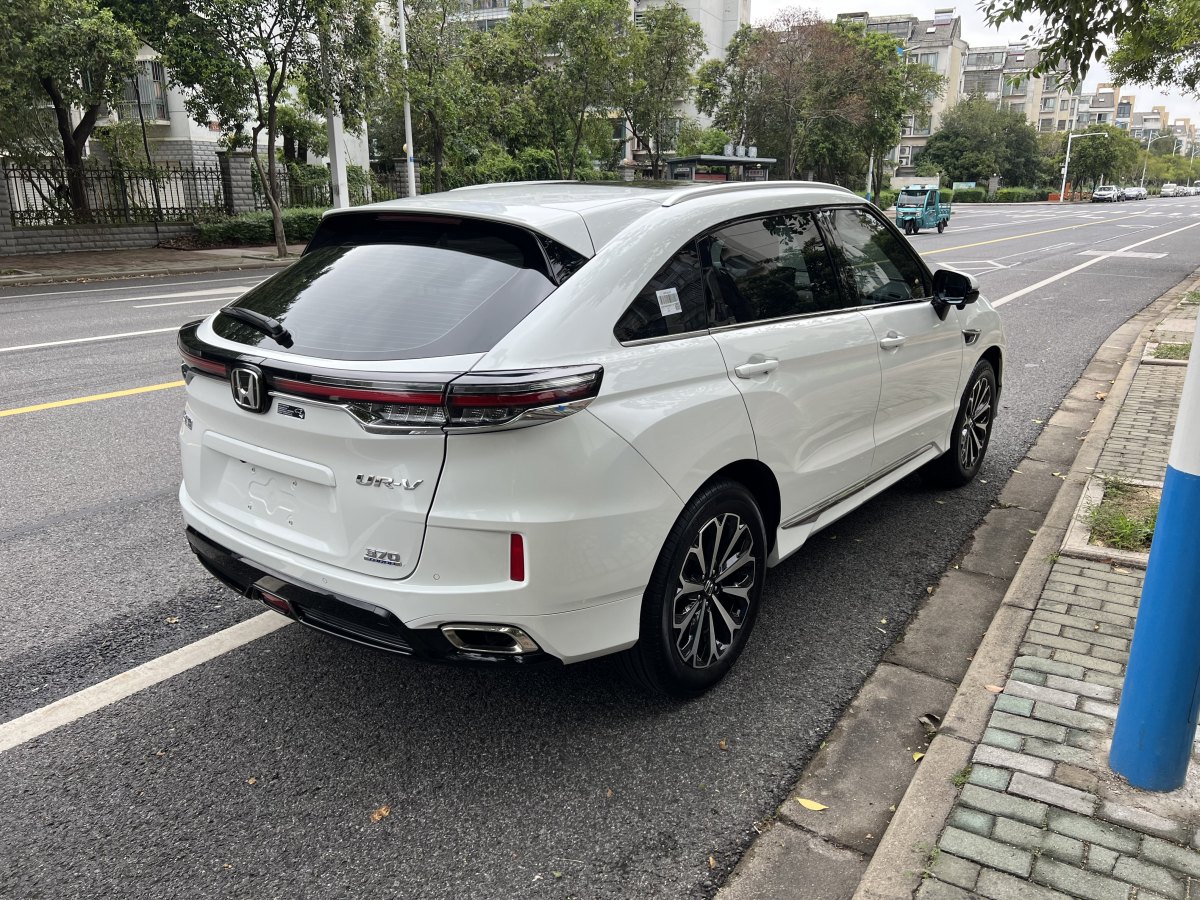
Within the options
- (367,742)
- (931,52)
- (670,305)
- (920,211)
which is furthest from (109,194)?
(931,52)

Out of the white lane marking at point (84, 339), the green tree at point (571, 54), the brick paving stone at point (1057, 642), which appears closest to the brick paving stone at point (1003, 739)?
the brick paving stone at point (1057, 642)

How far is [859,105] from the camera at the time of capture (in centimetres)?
4675

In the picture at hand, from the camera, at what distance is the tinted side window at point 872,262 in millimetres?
4086

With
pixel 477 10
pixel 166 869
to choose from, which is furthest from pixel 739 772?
pixel 477 10

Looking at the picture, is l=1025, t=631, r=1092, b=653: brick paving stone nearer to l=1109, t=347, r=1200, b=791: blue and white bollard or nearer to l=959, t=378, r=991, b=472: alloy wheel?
l=1109, t=347, r=1200, b=791: blue and white bollard

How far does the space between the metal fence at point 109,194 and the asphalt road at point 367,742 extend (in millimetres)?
21558

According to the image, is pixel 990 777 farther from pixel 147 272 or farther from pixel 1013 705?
pixel 147 272

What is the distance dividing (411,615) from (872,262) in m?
2.83

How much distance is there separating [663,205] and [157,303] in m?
13.2

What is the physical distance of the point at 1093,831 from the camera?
2.51m

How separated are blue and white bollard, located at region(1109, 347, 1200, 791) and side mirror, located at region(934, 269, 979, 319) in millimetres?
2253

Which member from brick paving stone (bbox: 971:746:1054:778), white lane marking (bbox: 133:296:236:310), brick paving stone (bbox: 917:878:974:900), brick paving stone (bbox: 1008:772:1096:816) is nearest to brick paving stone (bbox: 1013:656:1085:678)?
brick paving stone (bbox: 971:746:1054:778)

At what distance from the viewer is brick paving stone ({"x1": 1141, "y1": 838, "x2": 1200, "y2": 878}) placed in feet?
7.74

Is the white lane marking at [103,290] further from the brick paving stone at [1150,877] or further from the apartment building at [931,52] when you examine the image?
the apartment building at [931,52]
